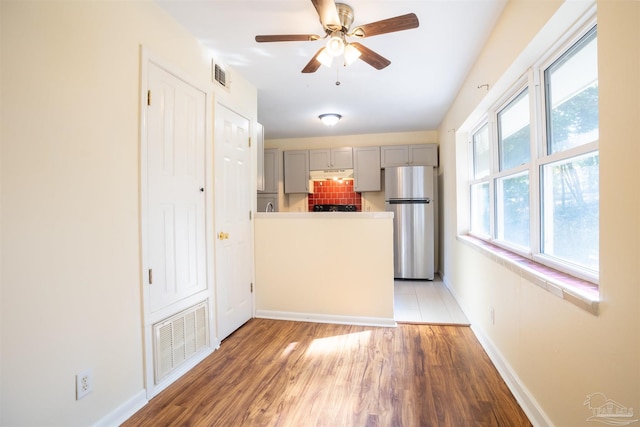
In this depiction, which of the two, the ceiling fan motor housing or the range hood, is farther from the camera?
the range hood

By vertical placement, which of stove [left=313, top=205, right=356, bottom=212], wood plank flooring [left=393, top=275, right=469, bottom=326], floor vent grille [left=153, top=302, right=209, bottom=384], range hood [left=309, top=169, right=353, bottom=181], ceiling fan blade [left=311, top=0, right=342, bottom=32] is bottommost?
wood plank flooring [left=393, top=275, right=469, bottom=326]

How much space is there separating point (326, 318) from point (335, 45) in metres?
2.40

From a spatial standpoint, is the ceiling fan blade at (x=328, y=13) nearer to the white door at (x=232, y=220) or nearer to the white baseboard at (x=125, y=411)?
the white door at (x=232, y=220)

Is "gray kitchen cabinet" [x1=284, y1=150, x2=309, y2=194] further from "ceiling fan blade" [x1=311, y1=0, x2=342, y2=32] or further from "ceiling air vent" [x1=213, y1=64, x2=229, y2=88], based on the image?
"ceiling fan blade" [x1=311, y1=0, x2=342, y2=32]

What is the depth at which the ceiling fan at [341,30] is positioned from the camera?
1686 millimetres

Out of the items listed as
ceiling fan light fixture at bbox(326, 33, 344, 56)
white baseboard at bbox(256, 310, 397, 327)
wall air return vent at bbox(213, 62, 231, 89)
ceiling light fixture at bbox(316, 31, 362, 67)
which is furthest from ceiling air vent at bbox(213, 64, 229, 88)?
white baseboard at bbox(256, 310, 397, 327)

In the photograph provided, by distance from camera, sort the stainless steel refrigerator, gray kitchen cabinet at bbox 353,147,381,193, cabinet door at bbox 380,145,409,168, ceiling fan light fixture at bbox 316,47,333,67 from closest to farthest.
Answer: ceiling fan light fixture at bbox 316,47,333,67
the stainless steel refrigerator
cabinet door at bbox 380,145,409,168
gray kitchen cabinet at bbox 353,147,381,193

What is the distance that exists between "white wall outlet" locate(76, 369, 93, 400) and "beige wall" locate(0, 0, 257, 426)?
25 millimetres

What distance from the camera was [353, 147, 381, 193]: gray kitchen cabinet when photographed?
519 centimetres

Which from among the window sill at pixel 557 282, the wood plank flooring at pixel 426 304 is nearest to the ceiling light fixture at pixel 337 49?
the window sill at pixel 557 282

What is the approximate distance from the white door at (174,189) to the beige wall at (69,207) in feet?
0.40

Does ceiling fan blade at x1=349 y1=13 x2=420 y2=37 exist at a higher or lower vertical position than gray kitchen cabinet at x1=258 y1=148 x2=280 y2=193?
higher

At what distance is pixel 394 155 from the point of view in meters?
5.11

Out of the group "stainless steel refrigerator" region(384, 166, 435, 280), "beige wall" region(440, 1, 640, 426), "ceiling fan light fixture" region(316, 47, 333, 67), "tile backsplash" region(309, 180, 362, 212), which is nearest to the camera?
"beige wall" region(440, 1, 640, 426)
